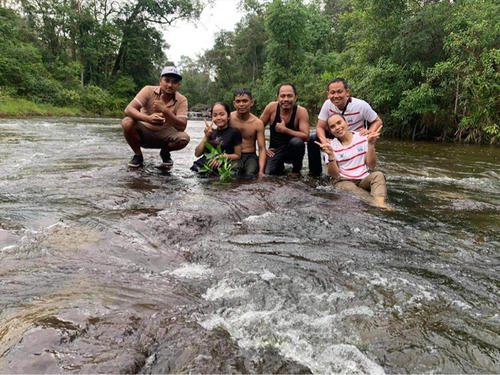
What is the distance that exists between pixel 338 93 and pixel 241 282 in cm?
361

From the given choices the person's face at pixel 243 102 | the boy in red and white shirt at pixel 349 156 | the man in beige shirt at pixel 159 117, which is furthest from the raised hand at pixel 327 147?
the man in beige shirt at pixel 159 117

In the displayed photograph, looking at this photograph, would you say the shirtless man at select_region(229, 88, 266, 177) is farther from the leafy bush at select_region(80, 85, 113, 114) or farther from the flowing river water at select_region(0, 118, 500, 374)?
the leafy bush at select_region(80, 85, 113, 114)

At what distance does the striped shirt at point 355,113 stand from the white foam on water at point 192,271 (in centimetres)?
349

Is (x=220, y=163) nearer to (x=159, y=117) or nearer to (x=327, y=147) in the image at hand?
(x=159, y=117)

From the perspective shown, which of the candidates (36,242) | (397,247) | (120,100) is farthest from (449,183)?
(120,100)

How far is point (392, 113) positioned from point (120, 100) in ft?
80.6

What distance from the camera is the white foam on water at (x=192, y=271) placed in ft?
7.40

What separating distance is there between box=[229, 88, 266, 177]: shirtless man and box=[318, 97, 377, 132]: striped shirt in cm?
99

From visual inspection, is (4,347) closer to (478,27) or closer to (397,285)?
(397,285)

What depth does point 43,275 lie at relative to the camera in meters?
Answer: 2.04

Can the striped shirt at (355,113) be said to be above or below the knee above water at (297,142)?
above

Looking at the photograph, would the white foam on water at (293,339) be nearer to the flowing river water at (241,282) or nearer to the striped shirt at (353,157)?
the flowing river water at (241,282)

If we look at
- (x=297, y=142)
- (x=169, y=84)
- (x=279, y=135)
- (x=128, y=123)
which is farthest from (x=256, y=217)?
(x=128, y=123)

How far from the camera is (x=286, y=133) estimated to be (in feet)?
18.6
